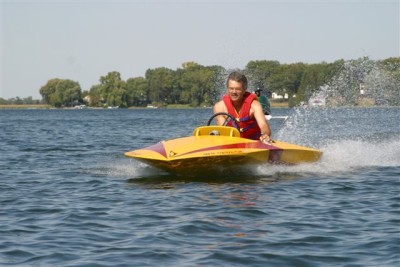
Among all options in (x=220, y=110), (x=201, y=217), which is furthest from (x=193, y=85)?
(x=201, y=217)

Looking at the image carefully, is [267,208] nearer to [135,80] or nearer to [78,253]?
[78,253]

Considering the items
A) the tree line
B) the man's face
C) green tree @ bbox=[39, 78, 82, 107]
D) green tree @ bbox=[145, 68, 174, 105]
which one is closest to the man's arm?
the man's face

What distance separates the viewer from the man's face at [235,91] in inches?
480

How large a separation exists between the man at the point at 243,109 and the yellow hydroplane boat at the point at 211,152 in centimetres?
37

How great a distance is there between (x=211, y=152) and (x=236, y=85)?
5.18 ft

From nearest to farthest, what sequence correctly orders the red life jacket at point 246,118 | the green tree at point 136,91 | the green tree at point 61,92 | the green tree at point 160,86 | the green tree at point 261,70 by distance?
the red life jacket at point 246,118 → the green tree at point 261,70 → the green tree at point 160,86 → the green tree at point 136,91 → the green tree at point 61,92

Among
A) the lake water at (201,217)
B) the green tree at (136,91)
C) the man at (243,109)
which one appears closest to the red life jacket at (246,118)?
the man at (243,109)

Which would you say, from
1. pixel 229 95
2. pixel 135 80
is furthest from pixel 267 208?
pixel 135 80

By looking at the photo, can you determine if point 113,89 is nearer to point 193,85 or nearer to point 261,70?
point 193,85

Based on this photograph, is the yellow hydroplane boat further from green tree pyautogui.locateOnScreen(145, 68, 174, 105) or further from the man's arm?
green tree pyautogui.locateOnScreen(145, 68, 174, 105)

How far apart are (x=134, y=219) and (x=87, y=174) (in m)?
4.94

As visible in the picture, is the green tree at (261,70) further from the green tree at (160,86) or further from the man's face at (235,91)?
the man's face at (235,91)

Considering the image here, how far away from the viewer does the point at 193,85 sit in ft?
456

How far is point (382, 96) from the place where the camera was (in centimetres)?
7369
